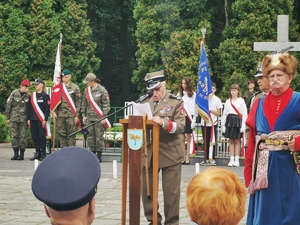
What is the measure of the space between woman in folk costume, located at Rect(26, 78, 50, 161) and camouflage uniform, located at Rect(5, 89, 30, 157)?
0.44 metres

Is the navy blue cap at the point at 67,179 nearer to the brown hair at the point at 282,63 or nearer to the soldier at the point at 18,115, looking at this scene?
the brown hair at the point at 282,63

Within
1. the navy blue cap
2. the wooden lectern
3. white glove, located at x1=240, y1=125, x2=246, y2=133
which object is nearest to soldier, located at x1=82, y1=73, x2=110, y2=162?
white glove, located at x1=240, y1=125, x2=246, y2=133

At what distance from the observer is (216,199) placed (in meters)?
3.83

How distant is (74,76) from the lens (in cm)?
4088

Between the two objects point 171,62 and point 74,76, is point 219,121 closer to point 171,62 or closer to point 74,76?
point 171,62

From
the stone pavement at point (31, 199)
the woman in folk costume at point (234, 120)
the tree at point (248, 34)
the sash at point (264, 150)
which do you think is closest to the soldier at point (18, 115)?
the stone pavement at point (31, 199)

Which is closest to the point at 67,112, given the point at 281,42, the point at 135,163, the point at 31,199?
the point at 31,199

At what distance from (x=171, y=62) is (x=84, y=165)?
35009mm

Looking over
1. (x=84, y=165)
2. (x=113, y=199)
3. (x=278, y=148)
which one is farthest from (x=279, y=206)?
(x=113, y=199)

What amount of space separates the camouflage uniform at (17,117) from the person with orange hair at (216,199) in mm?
16935

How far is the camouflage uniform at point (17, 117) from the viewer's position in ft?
67.9

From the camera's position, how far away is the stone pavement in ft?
35.1

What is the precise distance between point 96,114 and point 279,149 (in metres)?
12.4

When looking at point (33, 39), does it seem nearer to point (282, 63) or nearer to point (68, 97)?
point (68, 97)
